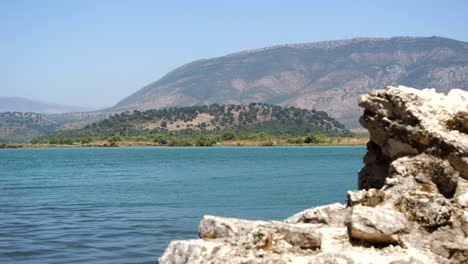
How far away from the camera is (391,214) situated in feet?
35.8

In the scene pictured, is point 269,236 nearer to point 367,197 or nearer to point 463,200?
point 367,197

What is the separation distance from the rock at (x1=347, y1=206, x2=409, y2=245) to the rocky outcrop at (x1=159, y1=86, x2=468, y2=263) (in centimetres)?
2

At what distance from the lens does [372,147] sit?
49.6 feet

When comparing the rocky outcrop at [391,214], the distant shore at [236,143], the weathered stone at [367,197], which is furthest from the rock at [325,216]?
the distant shore at [236,143]

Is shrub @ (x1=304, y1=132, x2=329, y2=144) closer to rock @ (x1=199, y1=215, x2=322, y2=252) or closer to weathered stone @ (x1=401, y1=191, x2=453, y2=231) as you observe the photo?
weathered stone @ (x1=401, y1=191, x2=453, y2=231)

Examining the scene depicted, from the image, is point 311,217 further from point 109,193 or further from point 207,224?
point 109,193

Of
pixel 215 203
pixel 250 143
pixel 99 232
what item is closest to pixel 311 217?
pixel 99 232

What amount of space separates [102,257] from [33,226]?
749 cm

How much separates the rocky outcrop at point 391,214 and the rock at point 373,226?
0.05 ft

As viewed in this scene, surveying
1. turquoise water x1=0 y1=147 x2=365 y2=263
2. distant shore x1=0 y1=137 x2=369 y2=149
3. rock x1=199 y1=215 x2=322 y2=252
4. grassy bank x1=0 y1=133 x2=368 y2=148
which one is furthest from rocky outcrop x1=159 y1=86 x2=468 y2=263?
grassy bank x1=0 y1=133 x2=368 y2=148

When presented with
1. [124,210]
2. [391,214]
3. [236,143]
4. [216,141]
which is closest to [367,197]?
[391,214]

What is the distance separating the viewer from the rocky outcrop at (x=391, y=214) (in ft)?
33.2

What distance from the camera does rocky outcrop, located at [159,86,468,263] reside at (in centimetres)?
1011

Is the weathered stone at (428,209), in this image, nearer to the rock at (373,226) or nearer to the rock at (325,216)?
the rock at (373,226)
